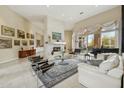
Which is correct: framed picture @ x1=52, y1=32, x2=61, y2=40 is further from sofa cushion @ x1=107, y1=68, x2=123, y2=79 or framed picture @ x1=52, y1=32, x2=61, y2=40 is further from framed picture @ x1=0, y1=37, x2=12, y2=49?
sofa cushion @ x1=107, y1=68, x2=123, y2=79

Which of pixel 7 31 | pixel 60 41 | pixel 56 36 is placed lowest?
pixel 60 41

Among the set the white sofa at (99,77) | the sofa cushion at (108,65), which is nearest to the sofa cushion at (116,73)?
the white sofa at (99,77)

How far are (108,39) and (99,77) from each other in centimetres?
665

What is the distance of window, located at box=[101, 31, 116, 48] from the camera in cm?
797

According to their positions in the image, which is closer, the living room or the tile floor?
the tile floor

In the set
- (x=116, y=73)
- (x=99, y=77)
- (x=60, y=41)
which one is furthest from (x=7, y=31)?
(x=116, y=73)

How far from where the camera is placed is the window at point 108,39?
7.97 m

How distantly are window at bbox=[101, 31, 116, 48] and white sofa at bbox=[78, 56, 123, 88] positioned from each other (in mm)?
5923

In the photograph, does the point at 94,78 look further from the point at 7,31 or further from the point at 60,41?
the point at 60,41

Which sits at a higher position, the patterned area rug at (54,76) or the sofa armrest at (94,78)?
the sofa armrest at (94,78)

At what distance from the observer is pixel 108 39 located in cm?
837

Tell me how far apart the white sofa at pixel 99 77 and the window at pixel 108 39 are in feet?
19.4

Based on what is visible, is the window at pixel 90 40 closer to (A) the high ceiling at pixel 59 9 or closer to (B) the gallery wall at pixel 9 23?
(A) the high ceiling at pixel 59 9

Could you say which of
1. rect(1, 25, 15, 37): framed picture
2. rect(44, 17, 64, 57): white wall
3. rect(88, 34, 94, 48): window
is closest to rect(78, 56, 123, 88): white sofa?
rect(1, 25, 15, 37): framed picture
